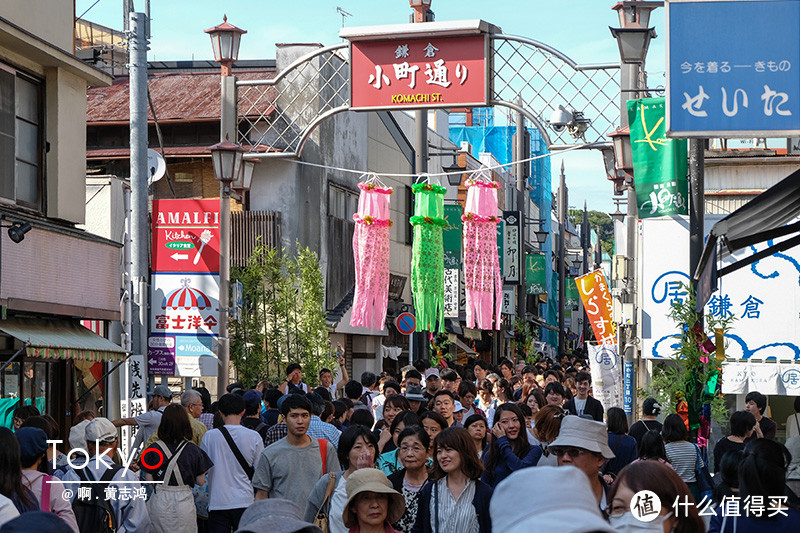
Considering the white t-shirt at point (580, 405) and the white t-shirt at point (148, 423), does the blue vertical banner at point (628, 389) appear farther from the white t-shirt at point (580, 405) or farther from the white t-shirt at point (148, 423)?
the white t-shirt at point (148, 423)

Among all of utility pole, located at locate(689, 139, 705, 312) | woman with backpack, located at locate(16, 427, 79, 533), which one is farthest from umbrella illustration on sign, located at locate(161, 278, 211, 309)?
woman with backpack, located at locate(16, 427, 79, 533)

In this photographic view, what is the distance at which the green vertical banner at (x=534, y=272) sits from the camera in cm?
5572

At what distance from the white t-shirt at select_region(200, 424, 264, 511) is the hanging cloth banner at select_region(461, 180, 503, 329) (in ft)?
63.2

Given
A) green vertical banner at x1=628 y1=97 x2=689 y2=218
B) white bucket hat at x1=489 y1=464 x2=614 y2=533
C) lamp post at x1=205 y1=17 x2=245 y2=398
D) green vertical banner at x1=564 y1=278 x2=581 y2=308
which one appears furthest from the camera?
green vertical banner at x1=564 y1=278 x2=581 y2=308

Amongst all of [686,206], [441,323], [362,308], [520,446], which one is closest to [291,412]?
[520,446]

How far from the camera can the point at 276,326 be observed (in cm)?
2369

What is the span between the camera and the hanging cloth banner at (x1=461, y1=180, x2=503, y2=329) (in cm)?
2928

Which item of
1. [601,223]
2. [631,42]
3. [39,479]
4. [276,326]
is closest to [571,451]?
[39,479]

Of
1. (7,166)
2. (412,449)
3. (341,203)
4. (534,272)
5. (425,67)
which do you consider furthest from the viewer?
(534,272)

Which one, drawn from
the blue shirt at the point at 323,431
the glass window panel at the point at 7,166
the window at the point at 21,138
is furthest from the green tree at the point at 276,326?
the blue shirt at the point at 323,431

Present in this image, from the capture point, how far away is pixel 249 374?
22719 mm

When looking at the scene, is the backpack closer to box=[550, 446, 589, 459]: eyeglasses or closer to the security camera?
box=[550, 446, 589, 459]: eyeglasses

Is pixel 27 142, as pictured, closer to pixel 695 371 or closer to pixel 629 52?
pixel 629 52

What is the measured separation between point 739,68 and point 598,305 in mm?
14057
